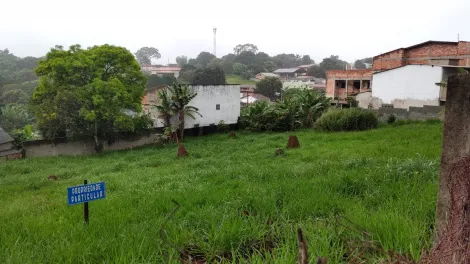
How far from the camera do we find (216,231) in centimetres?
315

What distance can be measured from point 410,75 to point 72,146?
69.9ft

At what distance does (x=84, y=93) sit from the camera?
17.1 m

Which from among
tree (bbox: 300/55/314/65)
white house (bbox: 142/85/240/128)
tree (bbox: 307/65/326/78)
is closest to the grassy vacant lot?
white house (bbox: 142/85/240/128)

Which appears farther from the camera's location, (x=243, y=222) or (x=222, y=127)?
(x=222, y=127)

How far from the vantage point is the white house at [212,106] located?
24.0 meters

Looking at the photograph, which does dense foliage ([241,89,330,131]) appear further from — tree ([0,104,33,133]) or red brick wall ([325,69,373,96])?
tree ([0,104,33,133])

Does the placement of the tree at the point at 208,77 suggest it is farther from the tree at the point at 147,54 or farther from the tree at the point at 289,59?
the tree at the point at 147,54

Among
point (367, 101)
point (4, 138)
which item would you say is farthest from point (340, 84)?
point (4, 138)

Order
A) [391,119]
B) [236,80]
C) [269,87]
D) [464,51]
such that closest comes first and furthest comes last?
[391,119], [464,51], [269,87], [236,80]

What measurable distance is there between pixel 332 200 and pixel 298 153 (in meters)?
7.36

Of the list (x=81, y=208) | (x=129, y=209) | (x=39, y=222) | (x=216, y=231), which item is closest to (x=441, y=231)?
(x=216, y=231)

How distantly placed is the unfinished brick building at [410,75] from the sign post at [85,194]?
2181cm

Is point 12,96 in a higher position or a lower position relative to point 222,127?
higher

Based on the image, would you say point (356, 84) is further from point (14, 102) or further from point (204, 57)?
point (204, 57)
